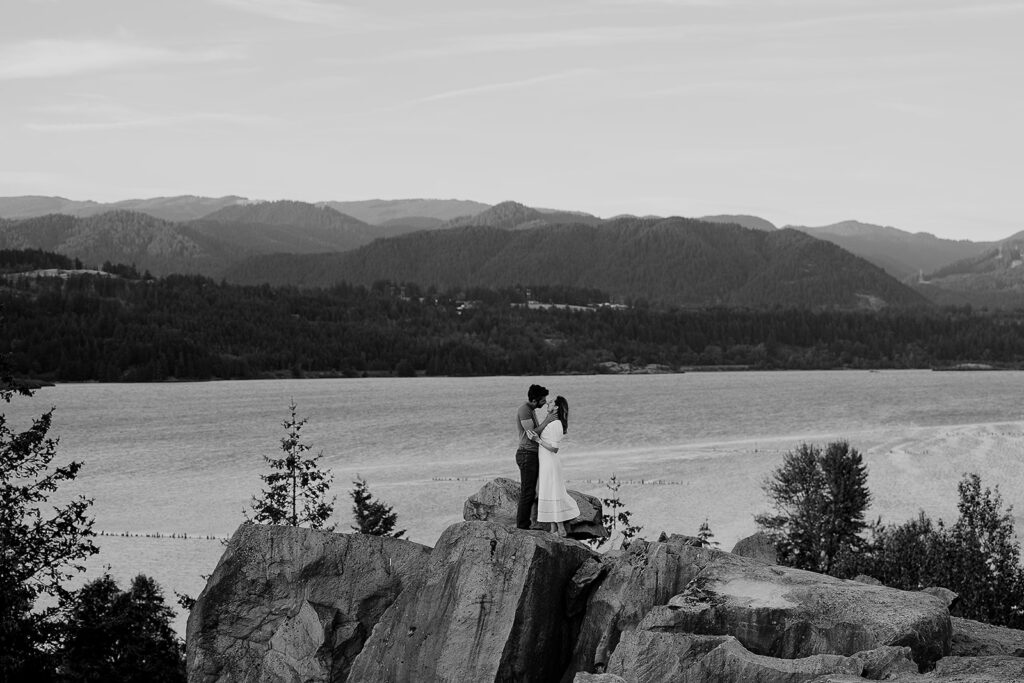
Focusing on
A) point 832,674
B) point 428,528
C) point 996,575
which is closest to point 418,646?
point 832,674

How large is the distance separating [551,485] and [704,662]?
267 inches

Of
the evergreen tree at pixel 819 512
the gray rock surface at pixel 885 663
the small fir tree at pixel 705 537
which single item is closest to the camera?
the gray rock surface at pixel 885 663

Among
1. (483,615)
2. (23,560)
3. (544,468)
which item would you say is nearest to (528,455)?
(544,468)

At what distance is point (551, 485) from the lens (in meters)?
21.2

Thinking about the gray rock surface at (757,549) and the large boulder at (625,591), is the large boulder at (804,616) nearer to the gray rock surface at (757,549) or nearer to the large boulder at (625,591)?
the large boulder at (625,591)

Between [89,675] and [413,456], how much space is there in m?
76.2

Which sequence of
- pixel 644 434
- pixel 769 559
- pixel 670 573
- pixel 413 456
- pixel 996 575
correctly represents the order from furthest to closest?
1. pixel 644 434
2. pixel 413 456
3. pixel 996 575
4. pixel 769 559
5. pixel 670 573

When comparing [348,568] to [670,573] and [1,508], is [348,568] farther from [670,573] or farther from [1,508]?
[1,508]

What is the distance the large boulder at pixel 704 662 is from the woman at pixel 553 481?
5043 millimetres

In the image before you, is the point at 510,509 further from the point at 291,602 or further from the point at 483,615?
the point at 483,615

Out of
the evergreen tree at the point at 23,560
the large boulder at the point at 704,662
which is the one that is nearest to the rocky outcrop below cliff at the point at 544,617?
the large boulder at the point at 704,662

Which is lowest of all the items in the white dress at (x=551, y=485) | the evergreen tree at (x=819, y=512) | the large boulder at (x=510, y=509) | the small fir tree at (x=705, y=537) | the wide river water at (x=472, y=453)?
the wide river water at (x=472, y=453)

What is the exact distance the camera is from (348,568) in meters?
22.1

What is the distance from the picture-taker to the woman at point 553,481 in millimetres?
21188
